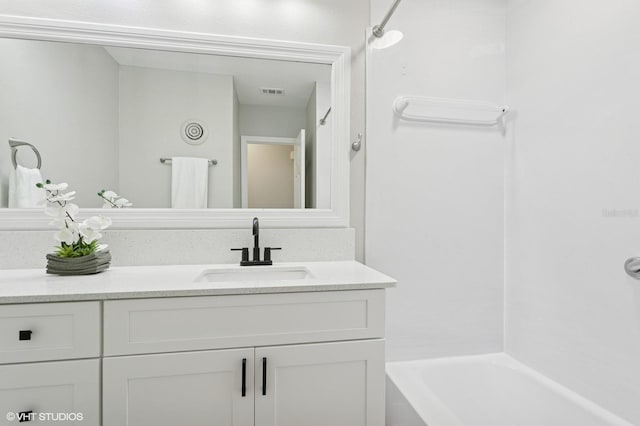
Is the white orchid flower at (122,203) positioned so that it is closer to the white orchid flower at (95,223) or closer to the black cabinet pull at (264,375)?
the white orchid flower at (95,223)

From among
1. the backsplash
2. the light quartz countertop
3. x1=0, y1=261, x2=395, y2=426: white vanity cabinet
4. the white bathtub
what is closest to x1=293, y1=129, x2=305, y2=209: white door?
the backsplash

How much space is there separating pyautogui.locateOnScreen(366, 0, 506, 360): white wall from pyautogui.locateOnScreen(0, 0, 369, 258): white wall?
0.07 meters

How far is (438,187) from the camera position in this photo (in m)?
1.78

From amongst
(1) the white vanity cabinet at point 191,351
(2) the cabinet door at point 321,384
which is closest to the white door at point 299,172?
(1) the white vanity cabinet at point 191,351

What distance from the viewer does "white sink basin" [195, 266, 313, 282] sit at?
1396mm

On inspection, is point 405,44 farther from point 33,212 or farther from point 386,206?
point 33,212

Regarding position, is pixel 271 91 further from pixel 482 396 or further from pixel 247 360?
pixel 482 396

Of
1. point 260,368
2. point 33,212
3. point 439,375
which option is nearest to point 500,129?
point 439,375

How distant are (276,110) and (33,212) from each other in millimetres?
1160

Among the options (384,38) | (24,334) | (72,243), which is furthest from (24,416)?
(384,38)

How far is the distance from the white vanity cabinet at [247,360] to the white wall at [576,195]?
38.8 inches

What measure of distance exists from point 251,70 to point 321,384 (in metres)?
1.43

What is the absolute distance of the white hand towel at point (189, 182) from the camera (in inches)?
59.8

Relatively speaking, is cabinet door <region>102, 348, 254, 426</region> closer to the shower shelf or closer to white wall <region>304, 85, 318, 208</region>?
white wall <region>304, 85, 318, 208</region>
